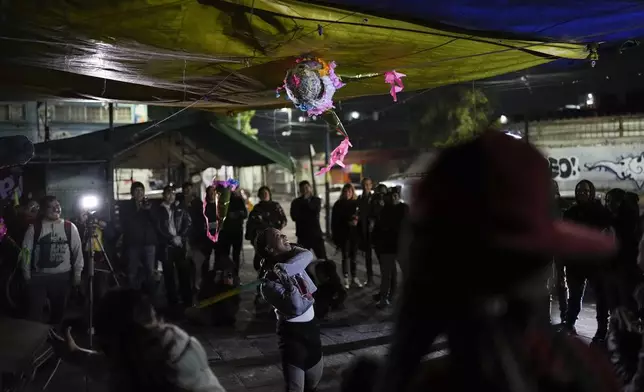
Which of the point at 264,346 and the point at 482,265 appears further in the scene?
the point at 264,346

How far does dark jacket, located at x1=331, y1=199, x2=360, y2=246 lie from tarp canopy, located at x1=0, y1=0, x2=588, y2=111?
11.4 ft

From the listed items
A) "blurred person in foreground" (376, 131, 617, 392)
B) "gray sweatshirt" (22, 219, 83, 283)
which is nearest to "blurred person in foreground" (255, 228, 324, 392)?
"blurred person in foreground" (376, 131, 617, 392)

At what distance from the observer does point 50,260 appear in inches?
263

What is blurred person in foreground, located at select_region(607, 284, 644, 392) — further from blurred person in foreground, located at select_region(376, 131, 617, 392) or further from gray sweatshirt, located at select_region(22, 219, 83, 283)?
gray sweatshirt, located at select_region(22, 219, 83, 283)

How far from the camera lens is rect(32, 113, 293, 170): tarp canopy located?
1228 cm

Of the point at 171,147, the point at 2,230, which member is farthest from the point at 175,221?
the point at 171,147

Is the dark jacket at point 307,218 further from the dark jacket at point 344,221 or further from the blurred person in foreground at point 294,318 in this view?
the blurred person in foreground at point 294,318

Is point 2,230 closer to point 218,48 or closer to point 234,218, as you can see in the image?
point 234,218

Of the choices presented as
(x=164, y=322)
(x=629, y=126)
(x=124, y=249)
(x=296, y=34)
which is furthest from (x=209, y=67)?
(x=629, y=126)

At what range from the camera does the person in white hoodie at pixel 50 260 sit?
663 cm

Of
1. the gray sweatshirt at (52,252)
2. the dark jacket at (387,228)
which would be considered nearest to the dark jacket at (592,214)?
the dark jacket at (387,228)

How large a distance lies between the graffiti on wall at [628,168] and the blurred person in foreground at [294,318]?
52.7 feet

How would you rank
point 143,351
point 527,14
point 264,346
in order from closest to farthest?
point 143,351 < point 527,14 < point 264,346

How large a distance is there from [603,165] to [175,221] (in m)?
14.4
